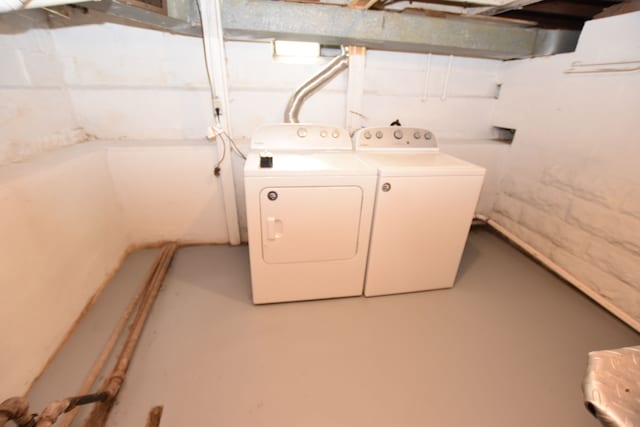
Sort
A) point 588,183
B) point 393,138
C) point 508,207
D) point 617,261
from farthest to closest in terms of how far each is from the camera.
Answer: point 508,207 → point 393,138 → point 588,183 → point 617,261

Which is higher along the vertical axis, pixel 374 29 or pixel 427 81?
pixel 374 29

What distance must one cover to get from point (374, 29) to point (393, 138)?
29.1 inches

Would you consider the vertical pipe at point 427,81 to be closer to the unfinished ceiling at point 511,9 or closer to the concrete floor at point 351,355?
the unfinished ceiling at point 511,9

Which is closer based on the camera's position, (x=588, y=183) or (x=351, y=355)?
(x=351, y=355)

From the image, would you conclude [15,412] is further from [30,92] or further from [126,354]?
[30,92]

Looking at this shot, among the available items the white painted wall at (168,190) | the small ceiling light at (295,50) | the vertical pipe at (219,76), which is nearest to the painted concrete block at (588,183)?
the small ceiling light at (295,50)

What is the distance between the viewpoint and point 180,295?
6.09 ft

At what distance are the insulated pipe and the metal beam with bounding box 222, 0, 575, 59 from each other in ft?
0.43

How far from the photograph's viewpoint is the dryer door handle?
156 cm

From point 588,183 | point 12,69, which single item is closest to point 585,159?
point 588,183

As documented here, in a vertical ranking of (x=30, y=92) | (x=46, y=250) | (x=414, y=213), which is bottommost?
(x=46, y=250)

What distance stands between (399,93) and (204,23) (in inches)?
61.3

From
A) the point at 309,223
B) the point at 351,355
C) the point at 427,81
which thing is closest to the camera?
the point at 351,355

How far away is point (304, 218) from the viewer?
1.59 metres
